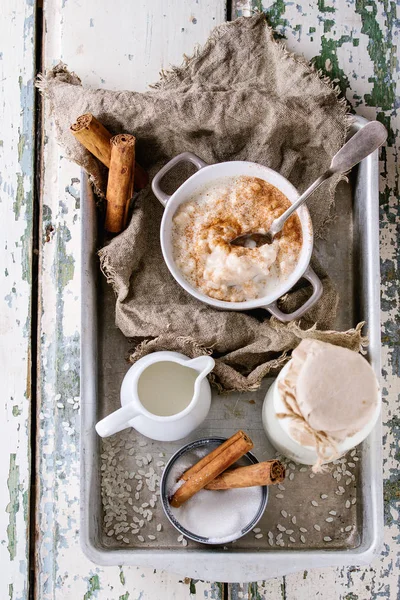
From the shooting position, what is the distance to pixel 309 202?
3.74ft

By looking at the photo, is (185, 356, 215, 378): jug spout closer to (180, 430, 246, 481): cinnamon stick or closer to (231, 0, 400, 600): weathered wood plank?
(180, 430, 246, 481): cinnamon stick

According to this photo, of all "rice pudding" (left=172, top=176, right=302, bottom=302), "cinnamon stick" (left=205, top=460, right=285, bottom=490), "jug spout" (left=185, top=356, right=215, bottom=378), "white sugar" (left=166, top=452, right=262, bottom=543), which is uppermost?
"rice pudding" (left=172, top=176, right=302, bottom=302)

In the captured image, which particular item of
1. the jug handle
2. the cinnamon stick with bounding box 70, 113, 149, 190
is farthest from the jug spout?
the cinnamon stick with bounding box 70, 113, 149, 190

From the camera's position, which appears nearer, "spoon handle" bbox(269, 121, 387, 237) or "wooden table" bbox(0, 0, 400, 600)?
"spoon handle" bbox(269, 121, 387, 237)

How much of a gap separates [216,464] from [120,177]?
446 millimetres

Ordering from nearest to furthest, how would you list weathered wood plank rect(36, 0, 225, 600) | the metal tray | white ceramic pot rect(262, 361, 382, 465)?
white ceramic pot rect(262, 361, 382, 465) → the metal tray → weathered wood plank rect(36, 0, 225, 600)

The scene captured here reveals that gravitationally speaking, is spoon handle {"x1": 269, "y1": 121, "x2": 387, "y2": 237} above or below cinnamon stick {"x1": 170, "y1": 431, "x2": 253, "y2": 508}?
above

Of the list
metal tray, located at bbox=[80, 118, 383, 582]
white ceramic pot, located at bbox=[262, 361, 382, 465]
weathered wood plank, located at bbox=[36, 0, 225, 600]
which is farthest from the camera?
weathered wood plank, located at bbox=[36, 0, 225, 600]

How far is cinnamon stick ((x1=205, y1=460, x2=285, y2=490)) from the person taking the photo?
3.24 feet

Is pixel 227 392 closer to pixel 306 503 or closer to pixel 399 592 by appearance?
pixel 306 503

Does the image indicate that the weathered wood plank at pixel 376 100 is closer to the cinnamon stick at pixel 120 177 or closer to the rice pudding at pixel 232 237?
the rice pudding at pixel 232 237

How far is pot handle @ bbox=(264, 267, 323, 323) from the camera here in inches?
42.2

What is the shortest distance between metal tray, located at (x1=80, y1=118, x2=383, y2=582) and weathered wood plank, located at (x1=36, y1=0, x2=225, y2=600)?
3.7 inches

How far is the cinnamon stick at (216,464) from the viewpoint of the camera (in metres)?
1.02
